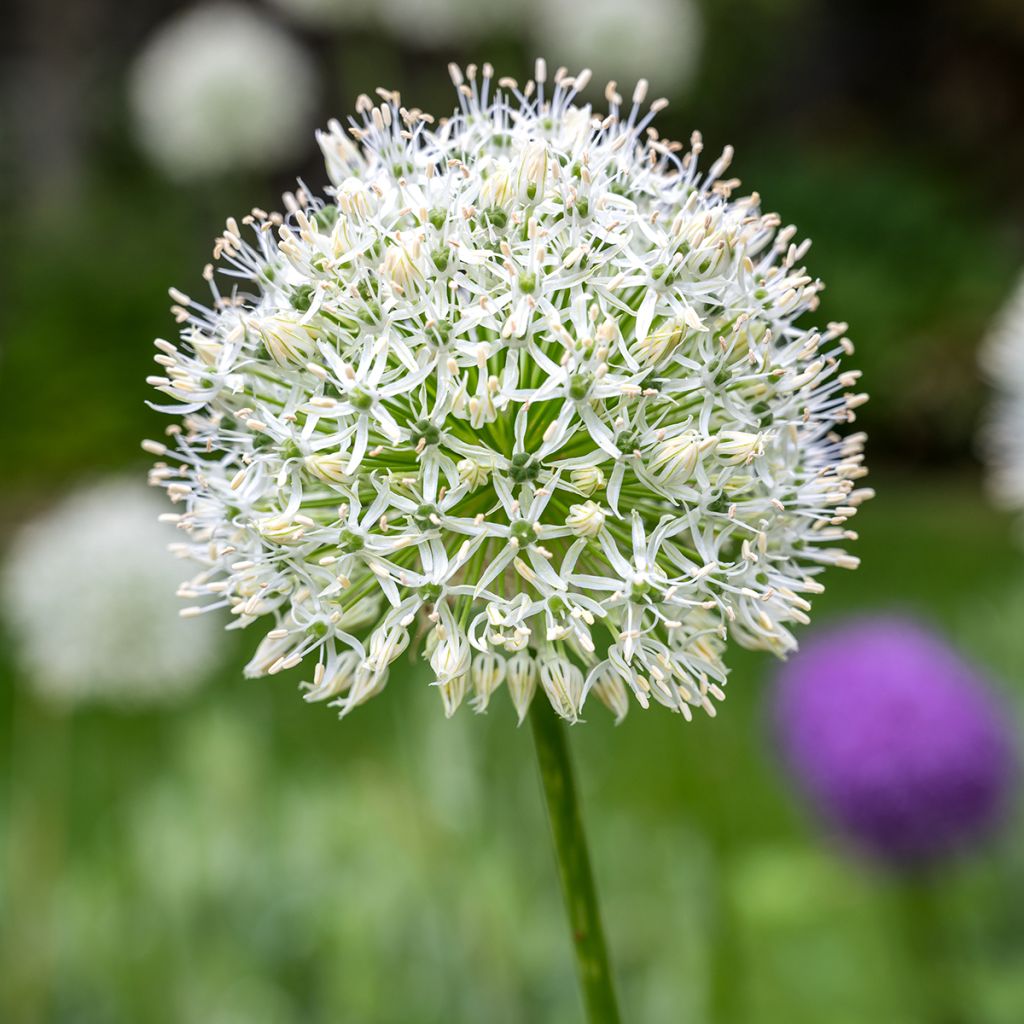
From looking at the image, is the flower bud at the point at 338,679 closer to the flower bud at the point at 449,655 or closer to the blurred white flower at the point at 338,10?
the flower bud at the point at 449,655

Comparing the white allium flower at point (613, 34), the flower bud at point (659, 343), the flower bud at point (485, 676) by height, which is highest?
the white allium flower at point (613, 34)

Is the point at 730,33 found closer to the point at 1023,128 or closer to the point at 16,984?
the point at 1023,128

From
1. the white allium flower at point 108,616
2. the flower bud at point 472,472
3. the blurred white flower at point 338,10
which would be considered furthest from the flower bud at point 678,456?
the blurred white flower at point 338,10

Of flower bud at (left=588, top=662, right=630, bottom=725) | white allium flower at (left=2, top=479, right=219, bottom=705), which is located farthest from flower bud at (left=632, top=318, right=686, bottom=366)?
white allium flower at (left=2, top=479, right=219, bottom=705)

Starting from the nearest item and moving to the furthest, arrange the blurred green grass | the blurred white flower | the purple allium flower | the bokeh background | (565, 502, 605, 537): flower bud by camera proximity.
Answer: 1. (565, 502, 605, 537): flower bud
2. the purple allium flower
3. the blurred green grass
4. the bokeh background
5. the blurred white flower

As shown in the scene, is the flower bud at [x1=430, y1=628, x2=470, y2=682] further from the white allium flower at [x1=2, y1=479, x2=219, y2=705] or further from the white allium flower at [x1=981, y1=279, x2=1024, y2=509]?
the white allium flower at [x1=2, y1=479, x2=219, y2=705]

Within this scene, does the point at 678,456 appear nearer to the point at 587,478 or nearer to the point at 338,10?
the point at 587,478
